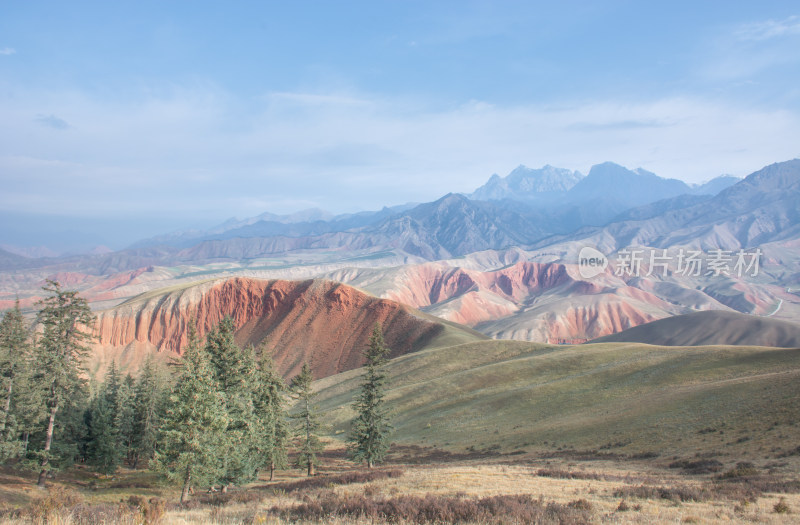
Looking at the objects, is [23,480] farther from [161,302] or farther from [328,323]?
[161,302]

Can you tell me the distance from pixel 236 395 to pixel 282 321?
11187 centimetres

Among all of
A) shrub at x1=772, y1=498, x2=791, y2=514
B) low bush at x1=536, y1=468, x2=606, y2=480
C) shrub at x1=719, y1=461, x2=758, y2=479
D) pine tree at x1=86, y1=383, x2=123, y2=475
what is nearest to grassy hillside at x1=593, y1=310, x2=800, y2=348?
shrub at x1=719, y1=461, x2=758, y2=479

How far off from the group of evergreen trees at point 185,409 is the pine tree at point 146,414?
2.83 meters

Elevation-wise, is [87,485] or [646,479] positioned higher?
[646,479]

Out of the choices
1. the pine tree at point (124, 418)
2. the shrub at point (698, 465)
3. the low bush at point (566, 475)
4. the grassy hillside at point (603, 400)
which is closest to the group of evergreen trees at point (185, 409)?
the pine tree at point (124, 418)

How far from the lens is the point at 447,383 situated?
6944 cm

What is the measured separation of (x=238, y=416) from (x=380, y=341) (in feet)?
48.7

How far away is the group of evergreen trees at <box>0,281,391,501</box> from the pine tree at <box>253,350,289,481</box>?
0.27 ft

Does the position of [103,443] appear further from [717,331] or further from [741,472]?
[717,331]

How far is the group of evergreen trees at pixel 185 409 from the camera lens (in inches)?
1001

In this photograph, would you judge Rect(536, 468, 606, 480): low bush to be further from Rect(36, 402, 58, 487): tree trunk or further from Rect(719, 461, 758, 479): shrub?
Rect(36, 402, 58, 487): tree trunk

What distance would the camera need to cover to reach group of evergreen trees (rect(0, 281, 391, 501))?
2544 centimetres

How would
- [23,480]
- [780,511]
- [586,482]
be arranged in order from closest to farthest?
[780,511] < [586,482] < [23,480]

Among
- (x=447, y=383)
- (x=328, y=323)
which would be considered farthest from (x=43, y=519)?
(x=328, y=323)
